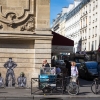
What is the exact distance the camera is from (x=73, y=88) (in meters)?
15.5

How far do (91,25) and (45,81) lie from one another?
56155 millimetres

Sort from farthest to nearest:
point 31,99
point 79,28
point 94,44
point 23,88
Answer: point 79,28 < point 94,44 < point 23,88 < point 31,99

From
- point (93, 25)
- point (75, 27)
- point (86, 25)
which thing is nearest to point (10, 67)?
point (93, 25)

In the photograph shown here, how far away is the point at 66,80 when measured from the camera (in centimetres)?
1623

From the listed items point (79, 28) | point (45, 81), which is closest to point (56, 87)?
point (45, 81)

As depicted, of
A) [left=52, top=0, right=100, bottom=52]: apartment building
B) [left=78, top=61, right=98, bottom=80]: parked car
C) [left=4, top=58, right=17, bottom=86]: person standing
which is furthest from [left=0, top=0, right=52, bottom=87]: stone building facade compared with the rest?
[left=52, top=0, right=100, bottom=52]: apartment building

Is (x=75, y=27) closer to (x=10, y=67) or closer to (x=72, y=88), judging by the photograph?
(x=10, y=67)

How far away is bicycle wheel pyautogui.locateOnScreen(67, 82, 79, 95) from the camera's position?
50.7 ft

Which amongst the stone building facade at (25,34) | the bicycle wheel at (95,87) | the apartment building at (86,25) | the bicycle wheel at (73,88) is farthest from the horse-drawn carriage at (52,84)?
the apartment building at (86,25)

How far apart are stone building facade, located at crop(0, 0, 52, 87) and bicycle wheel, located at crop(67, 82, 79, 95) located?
10.8ft

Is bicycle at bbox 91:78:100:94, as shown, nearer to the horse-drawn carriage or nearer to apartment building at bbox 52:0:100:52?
the horse-drawn carriage

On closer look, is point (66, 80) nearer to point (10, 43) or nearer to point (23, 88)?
point (23, 88)

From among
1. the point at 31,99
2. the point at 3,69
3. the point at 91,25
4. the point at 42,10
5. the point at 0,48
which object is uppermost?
the point at 91,25

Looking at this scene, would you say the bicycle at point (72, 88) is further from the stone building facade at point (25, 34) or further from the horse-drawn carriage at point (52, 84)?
the stone building facade at point (25, 34)
